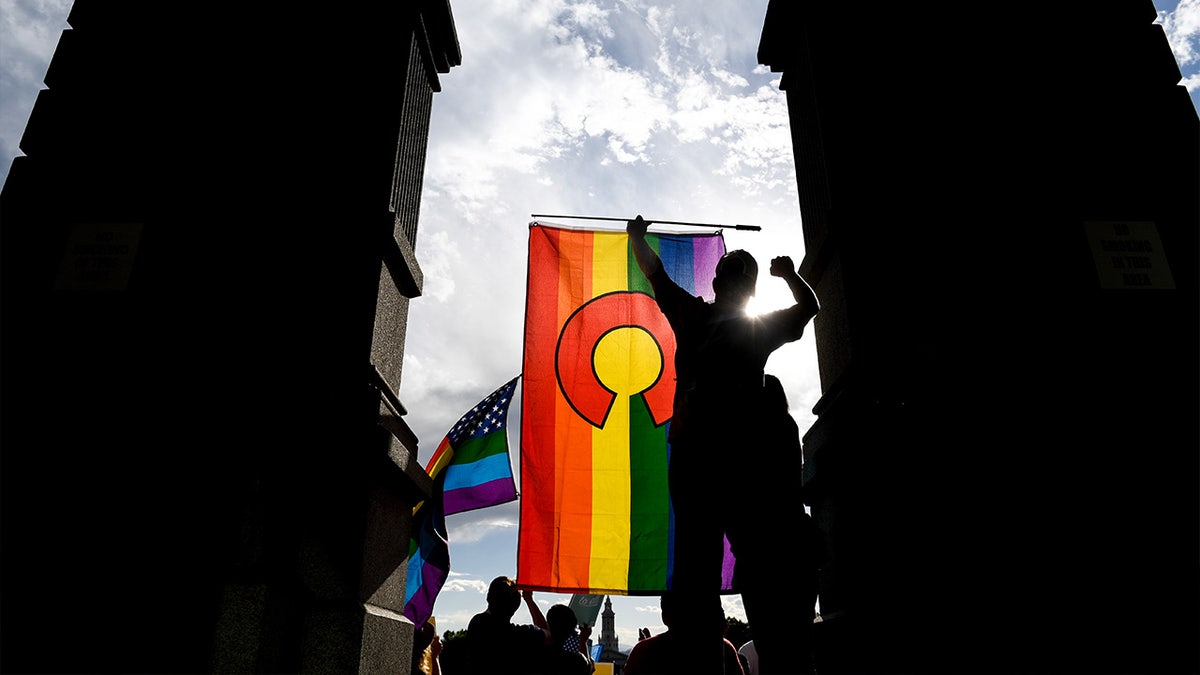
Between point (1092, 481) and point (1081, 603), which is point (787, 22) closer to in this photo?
point (1092, 481)

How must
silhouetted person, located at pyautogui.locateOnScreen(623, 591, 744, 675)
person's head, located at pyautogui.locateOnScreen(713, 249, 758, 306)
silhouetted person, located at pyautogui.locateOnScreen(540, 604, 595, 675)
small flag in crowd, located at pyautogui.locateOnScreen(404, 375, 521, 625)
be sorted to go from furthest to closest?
small flag in crowd, located at pyautogui.locateOnScreen(404, 375, 521, 625), silhouetted person, located at pyautogui.locateOnScreen(540, 604, 595, 675), person's head, located at pyautogui.locateOnScreen(713, 249, 758, 306), silhouetted person, located at pyautogui.locateOnScreen(623, 591, 744, 675)

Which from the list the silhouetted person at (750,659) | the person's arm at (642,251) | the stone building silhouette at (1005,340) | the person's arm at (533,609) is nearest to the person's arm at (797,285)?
the stone building silhouette at (1005,340)

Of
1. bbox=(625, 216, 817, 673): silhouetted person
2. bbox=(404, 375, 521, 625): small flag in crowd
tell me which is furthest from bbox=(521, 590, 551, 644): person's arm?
bbox=(625, 216, 817, 673): silhouetted person

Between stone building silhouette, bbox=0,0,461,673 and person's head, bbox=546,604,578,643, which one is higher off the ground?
stone building silhouette, bbox=0,0,461,673

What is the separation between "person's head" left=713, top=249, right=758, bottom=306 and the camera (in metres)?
3.74

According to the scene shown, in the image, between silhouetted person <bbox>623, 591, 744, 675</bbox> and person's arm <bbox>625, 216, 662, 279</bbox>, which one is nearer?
silhouetted person <bbox>623, 591, 744, 675</bbox>

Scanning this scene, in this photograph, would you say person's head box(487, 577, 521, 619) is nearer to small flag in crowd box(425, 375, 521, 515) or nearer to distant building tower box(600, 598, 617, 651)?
small flag in crowd box(425, 375, 521, 515)

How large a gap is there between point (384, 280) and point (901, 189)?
11.3ft

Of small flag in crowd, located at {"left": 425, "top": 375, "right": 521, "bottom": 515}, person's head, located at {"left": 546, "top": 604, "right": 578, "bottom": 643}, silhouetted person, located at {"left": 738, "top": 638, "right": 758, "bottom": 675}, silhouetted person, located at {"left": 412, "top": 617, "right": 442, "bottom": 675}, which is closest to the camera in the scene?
silhouetted person, located at {"left": 738, "top": 638, "right": 758, "bottom": 675}

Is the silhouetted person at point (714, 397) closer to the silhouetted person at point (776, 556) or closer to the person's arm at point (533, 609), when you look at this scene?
the silhouetted person at point (776, 556)

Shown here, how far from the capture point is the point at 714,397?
338 cm

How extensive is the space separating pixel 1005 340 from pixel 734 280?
1583 millimetres

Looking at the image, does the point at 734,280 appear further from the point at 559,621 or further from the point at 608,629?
the point at 608,629

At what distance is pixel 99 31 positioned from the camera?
519cm
